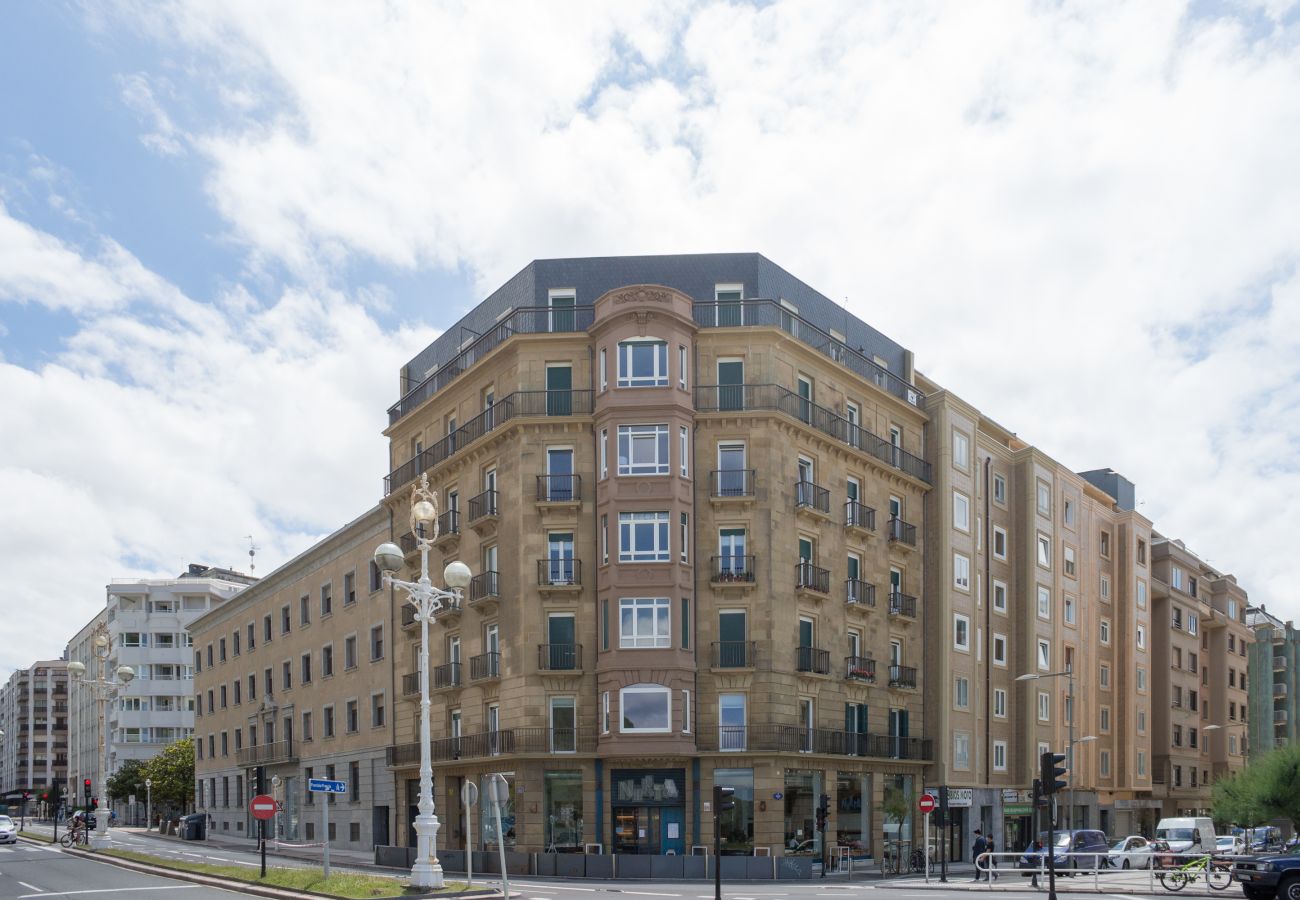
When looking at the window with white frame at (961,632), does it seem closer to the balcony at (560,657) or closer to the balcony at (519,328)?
the balcony at (560,657)

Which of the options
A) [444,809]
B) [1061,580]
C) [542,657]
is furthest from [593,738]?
[1061,580]

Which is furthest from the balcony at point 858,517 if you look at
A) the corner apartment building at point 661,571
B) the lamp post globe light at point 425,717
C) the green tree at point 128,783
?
the green tree at point 128,783

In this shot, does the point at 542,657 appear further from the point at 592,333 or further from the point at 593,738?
the point at 592,333

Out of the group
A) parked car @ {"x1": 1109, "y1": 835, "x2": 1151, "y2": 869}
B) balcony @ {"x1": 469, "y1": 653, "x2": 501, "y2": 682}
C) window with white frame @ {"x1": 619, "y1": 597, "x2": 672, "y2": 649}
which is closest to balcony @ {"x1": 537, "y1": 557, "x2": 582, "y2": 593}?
window with white frame @ {"x1": 619, "y1": 597, "x2": 672, "y2": 649}

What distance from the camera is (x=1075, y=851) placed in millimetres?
43188

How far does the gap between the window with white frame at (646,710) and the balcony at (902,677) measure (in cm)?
1166

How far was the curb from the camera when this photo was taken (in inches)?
953

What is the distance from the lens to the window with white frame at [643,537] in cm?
4072

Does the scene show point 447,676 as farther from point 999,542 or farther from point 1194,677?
point 1194,677

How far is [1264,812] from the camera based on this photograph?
190ft

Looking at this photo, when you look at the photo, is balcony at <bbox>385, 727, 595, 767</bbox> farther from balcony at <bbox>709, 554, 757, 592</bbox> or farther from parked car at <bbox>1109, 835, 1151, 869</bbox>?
parked car at <bbox>1109, 835, 1151, 869</bbox>

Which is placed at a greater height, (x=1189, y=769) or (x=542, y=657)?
(x=542, y=657)

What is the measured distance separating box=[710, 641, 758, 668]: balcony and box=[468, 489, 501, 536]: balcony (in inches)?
362

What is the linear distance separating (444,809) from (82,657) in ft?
379
